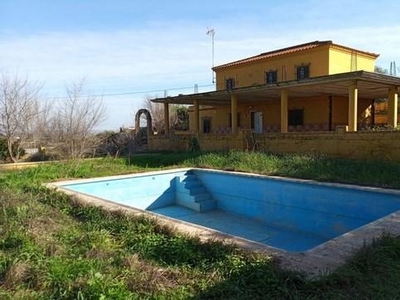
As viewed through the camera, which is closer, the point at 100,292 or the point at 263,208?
the point at 100,292

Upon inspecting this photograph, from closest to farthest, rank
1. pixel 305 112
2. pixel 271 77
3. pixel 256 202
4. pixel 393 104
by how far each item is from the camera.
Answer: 1. pixel 256 202
2. pixel 393 104
3. pixel 305 112
4. pixel 271 77

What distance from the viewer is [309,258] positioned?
169 inches

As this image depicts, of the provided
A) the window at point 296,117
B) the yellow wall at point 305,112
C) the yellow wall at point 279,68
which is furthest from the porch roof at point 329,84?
the yellow wall at point 279,68

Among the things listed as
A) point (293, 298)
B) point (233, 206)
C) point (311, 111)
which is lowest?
point (233, 206)

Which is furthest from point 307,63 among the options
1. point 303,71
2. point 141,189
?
point 141,189

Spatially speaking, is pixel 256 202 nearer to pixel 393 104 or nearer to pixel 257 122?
pixel 393 104

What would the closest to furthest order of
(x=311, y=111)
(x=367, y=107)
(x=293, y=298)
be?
(x=293, y=298) → (x=311, y=111) → (x=367, y=107)

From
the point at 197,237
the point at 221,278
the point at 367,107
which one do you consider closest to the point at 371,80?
the point at 367,107

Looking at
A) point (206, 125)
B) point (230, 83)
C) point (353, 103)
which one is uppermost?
point (230, 83)

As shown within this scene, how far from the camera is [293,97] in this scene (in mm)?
22672

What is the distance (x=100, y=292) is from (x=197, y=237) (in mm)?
1941

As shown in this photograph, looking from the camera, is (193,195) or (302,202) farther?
(193,195)

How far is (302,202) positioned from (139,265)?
6.88 m

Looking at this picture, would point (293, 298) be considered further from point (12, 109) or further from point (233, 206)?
Answer: point (12, 109)
